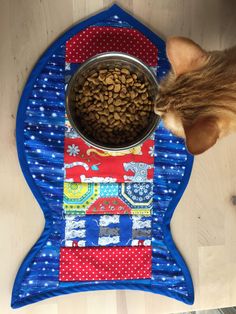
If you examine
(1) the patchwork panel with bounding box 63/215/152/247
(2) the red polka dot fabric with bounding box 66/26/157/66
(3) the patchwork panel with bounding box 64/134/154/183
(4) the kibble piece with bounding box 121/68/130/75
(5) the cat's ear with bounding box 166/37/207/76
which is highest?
(2) the red polka dot fabric with bounding box 66/26/157/66

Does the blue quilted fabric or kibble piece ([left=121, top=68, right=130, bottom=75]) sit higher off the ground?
kibble piece ([left=121, top=68, right=130, bottom=75])

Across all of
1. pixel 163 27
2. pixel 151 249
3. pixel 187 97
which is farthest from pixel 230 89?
pixel 151 249

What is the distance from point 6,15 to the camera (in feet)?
3.50

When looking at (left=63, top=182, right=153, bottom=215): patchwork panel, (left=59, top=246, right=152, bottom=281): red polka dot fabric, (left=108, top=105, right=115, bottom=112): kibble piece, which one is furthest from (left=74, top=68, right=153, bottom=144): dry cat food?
(left=59, top=246, right=152, bottom=281): red polka dot fabric

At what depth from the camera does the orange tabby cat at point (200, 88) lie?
0.75 meters

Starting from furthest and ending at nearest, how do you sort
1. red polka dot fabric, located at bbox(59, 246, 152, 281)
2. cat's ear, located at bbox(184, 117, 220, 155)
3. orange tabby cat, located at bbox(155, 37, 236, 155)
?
1. red polka dot fabric, located at bbox(59, 246, 152, 281)
2. orange tabby cat, located at bbox(155, 37, 236, 155)
3. cat's ear, located at bbox(184, 117, 220, 155)

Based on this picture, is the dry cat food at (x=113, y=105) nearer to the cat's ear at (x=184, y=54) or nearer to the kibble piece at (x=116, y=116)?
the kibble piece at (x=116, y=116)

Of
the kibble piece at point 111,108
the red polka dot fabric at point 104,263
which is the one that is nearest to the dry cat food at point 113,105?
the kibble piece at point 111,108

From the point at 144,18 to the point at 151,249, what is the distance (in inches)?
25.3

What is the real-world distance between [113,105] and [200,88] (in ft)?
1.01

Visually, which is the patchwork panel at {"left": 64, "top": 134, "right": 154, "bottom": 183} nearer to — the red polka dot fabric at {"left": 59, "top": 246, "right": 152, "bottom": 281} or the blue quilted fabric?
the blue quilted fabric

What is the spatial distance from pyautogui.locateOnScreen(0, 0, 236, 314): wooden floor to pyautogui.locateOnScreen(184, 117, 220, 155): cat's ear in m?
0.46

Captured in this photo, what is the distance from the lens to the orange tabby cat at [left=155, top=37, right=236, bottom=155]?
29.7 inches

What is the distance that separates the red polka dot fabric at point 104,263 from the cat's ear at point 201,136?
53cm
